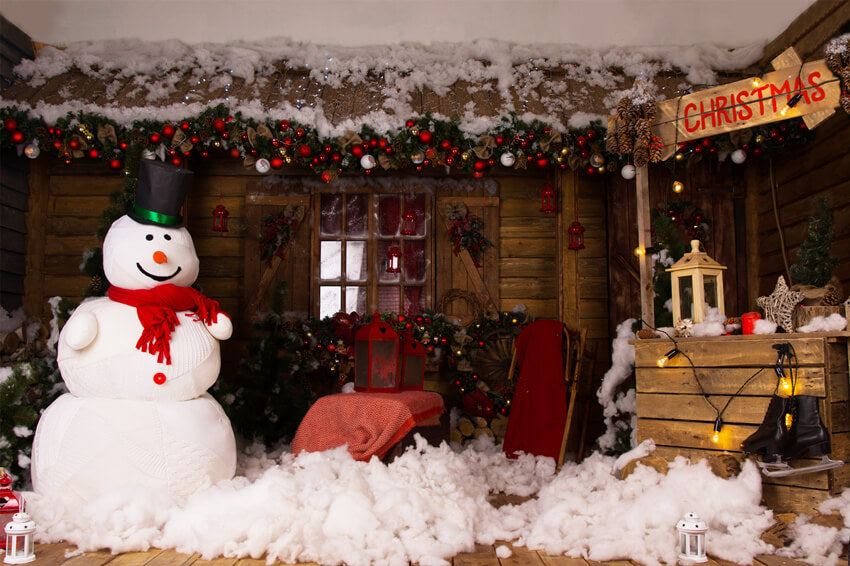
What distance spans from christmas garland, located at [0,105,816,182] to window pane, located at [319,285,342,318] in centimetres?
113

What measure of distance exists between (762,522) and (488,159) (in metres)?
2.96

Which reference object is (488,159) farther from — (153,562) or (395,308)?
(153,562)

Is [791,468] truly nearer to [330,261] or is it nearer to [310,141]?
[310,141]

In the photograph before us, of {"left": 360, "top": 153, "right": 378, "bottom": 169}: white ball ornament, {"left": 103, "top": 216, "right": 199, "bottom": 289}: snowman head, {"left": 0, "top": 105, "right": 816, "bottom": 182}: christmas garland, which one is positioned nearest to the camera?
{"left": 103, "top": 216, "right": 199, "bottom": 289}: snowman head

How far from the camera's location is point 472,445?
5281mm

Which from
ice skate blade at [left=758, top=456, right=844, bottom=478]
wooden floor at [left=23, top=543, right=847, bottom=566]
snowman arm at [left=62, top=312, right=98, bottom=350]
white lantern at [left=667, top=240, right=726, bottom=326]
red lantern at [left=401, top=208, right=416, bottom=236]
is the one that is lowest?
wooden floor at [left=23, top=543, right=847, bottom=566]

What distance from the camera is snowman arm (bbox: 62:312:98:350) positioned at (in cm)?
335

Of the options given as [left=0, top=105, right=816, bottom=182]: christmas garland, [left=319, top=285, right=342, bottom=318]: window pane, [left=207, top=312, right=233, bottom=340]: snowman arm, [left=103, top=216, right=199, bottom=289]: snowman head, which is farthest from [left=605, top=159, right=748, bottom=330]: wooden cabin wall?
[left=103, top=216, right=199, bottom=289]: snowman head

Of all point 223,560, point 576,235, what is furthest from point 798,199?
point 223,560

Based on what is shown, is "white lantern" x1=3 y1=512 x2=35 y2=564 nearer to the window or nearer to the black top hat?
the black top hat

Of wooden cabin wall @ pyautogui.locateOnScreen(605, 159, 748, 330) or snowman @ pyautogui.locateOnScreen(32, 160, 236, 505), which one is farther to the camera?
wooden cabin wall @ pyautogui.locateOnScreen(605, 159, 748, 330)

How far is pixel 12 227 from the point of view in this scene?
5.29m

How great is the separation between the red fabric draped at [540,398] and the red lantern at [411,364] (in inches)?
33.4

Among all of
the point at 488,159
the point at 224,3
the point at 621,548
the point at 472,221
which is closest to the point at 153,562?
the point at 621,548
